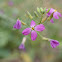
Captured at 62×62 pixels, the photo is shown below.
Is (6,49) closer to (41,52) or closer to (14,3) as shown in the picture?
(41,52)

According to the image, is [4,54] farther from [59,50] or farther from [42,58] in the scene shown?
[59,50]

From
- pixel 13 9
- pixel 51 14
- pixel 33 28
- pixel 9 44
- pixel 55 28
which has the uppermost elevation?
pixel 13 9

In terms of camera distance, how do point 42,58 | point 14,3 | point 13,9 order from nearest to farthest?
point 42,58, point 13,9, point 14,3

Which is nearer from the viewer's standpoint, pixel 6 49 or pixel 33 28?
pixel 33 28

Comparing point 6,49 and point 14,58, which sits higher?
point 6,49

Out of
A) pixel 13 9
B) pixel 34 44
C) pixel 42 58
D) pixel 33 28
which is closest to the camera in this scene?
pixel 33 28

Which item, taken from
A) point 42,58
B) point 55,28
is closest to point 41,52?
point 42,58

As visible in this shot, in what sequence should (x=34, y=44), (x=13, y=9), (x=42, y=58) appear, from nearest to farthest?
(x=34, y=44), (x=42, y=58), (x=13, y=9)

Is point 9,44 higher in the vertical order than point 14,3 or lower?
lower

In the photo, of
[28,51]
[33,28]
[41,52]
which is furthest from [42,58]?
[33,28]
